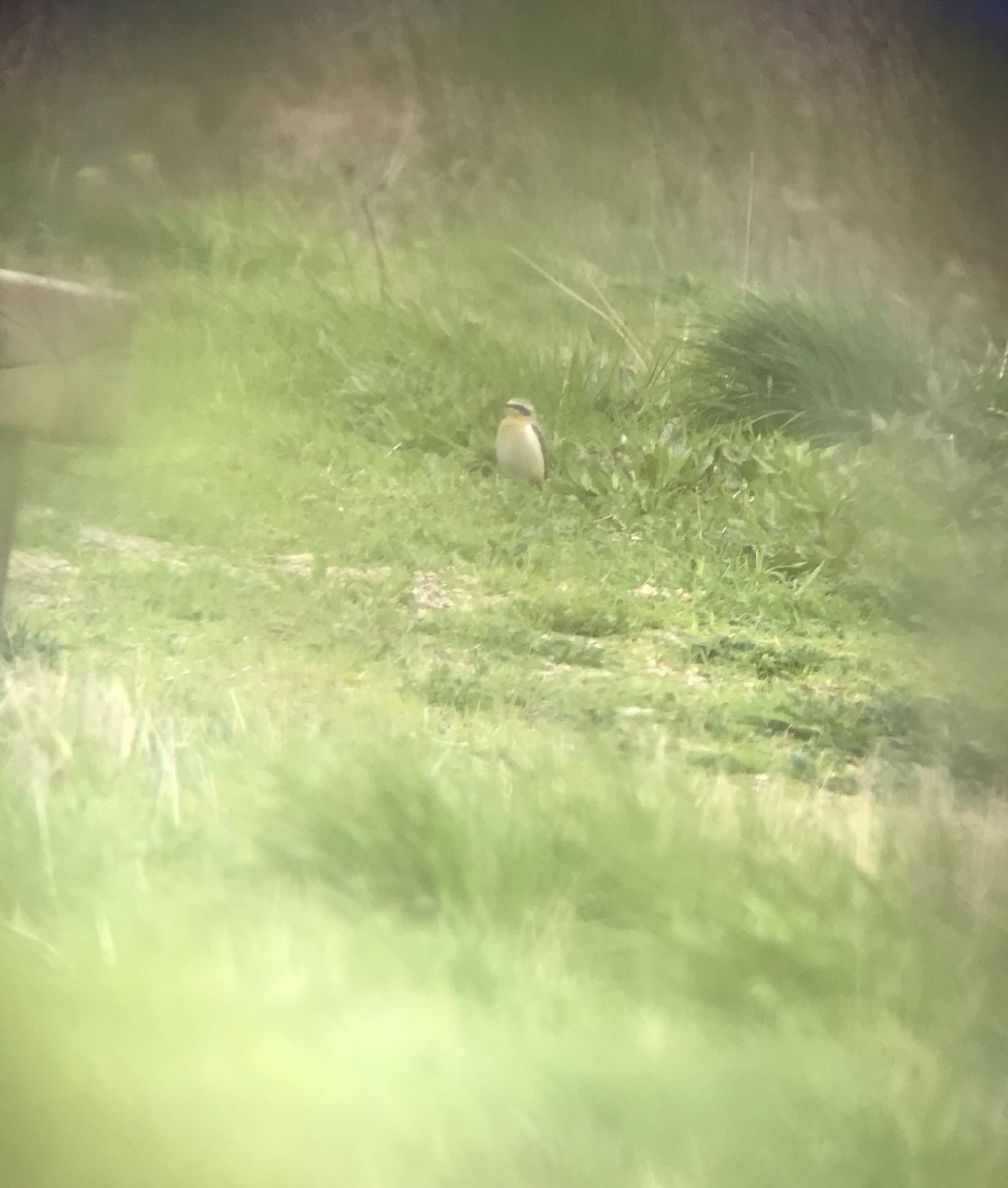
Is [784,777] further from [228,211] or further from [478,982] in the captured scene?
[228,211]

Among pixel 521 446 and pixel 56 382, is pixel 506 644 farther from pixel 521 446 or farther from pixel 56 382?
pixel 56 382

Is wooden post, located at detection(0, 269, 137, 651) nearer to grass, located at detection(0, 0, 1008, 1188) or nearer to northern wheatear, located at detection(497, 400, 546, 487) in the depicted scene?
grass, located at detection(0, 0, 1008, 1188)

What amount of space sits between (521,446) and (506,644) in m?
0.20

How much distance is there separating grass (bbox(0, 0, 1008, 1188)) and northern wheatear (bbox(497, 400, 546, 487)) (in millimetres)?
15

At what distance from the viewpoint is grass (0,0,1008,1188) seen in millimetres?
874

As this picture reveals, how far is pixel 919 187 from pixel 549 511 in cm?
51

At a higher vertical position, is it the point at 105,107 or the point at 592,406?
the point at 105,107

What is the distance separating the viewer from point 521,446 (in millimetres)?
1038

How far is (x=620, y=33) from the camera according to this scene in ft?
3.61

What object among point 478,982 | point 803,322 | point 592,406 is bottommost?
point 478,982

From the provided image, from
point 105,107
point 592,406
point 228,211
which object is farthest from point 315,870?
point 105,107

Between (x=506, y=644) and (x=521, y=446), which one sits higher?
(x=521, y=446)

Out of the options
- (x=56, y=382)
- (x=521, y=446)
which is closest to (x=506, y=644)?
(x=521, y=446)

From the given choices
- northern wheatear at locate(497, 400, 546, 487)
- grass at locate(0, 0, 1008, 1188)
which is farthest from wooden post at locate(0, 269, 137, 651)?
northern wheatear at locate(497, 400, 546, 487)
